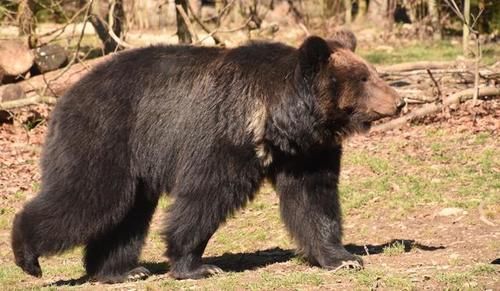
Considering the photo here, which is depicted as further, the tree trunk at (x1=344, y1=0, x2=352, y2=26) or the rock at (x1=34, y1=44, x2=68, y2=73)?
the tree trunk at (x1=344, y1=0, x2=352, y2=26)

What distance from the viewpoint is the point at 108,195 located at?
8.04 metres

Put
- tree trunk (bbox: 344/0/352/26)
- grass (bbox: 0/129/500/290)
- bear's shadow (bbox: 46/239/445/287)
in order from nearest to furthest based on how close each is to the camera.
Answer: grass (bbox: 0/129/500/290)
bear's shadow (bbox: 46/239/445/287)
tree trunk (bbox: 344/0/352/26)

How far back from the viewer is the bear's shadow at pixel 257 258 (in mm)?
8775

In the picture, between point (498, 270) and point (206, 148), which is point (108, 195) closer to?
point (206, 148)

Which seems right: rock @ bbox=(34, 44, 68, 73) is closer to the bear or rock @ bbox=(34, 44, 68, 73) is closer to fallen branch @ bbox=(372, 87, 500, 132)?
fallen branch @ bbox=(372, 87, 500, 132)

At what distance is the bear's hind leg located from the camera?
335 inches

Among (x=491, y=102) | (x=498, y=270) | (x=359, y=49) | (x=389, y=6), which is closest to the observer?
(x=498, y=270)

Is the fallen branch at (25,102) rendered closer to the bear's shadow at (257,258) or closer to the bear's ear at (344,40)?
the bear's shadow at (257,258)

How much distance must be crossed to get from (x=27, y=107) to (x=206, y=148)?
8857mm

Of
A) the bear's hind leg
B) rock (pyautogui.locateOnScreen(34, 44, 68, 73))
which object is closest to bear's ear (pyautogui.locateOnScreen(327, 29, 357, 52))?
the bear's hind leg

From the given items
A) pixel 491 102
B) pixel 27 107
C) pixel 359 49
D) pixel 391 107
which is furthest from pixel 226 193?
pixel 359 49

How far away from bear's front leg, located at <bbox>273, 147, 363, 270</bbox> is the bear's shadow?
0.60 metres

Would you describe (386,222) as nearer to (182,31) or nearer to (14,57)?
(182,31)

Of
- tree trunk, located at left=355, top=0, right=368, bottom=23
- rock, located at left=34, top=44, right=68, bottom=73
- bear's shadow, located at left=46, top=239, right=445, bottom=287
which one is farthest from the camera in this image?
tree trunk, located at left=355, top=0, right=368, bottom=23
